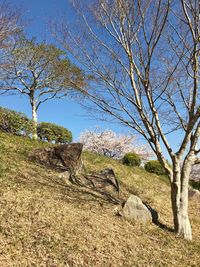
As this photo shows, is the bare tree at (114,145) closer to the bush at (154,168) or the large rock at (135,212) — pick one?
the bush at (154,168)

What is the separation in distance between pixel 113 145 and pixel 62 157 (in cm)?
1855

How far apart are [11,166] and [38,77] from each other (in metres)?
12.9

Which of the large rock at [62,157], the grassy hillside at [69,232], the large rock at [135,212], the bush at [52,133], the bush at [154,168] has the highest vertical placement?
the bush at [52,133]

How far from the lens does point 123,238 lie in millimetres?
5395

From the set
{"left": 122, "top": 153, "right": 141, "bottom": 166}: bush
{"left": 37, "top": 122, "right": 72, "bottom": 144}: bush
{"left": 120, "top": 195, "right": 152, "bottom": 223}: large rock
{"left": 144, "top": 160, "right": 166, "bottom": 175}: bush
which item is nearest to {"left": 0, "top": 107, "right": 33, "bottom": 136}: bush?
{"left": 37, "top": 122, "right": 72, "bottom": 144}: bush

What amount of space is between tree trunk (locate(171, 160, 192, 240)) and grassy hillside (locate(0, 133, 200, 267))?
0.80 ft

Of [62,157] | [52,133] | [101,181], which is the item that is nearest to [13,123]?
[52,133]

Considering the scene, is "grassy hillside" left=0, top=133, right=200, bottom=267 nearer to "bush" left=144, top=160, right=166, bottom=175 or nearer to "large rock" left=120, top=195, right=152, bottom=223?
"large rock" left=120, top=195, right=152, bottom=223

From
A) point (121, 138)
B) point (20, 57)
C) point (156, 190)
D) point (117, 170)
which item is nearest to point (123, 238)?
point (156, 190)

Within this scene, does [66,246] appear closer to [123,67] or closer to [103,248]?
[103,248]

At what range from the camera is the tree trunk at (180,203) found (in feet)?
21.6

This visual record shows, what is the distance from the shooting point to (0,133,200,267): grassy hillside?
4.32m

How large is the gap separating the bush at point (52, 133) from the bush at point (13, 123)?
6.38 ft

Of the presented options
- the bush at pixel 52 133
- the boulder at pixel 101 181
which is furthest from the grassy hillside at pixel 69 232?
the bush at pixel 52 133
